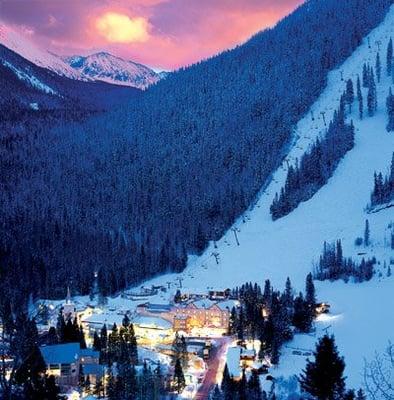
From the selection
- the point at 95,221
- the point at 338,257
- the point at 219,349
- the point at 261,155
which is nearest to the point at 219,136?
the point at 261,155

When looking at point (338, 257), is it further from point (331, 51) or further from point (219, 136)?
point (331, 51)

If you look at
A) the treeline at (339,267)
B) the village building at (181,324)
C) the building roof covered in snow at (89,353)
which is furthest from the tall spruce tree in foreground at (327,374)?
the treeline at (339,267)

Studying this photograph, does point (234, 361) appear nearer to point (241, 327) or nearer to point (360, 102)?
point (241, 327)

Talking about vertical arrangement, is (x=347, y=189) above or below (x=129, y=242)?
above

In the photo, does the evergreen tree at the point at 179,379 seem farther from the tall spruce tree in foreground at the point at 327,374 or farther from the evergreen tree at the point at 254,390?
the tall spruce tree in foreground at the point at 327,374

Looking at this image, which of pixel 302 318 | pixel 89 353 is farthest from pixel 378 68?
pixel 89 353
